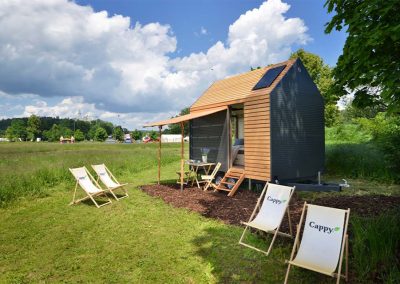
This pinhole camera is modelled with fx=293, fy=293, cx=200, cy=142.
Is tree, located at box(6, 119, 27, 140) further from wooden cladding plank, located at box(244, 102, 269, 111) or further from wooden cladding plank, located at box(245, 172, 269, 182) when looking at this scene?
wooden cladding plank, located at box(245, 172, 269, 182)

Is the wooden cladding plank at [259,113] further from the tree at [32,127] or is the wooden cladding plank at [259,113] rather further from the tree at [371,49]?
the tree at [32,127]

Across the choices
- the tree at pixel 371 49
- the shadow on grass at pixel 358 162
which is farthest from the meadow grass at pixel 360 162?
the tree at pixel 371 49

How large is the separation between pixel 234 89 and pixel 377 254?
8.44 m

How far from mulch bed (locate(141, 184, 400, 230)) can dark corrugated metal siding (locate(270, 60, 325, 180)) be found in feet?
4.88

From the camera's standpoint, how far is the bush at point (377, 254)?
4.00m

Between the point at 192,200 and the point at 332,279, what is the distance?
5.56 meters

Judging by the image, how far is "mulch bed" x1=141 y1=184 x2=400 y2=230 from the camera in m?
7.05

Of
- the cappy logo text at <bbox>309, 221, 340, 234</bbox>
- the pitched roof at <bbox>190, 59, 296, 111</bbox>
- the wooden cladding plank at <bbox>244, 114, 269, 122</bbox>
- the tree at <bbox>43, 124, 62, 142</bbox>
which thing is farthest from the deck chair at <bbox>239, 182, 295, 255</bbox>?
the tree at <bbox>43, 124, 62, 142</bbox>

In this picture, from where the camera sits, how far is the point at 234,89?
38.2ft

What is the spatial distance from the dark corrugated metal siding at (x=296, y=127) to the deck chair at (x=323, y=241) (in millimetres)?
5180

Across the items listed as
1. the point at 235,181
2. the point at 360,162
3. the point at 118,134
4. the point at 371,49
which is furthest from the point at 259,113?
the point at 118,134

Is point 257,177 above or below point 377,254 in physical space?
above

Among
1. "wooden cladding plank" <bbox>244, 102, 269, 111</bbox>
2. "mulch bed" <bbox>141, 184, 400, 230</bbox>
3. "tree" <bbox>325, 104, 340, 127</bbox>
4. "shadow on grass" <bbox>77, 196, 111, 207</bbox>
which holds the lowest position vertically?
"shadow on grass" <bbox>77, 196, 111, 207</bbox>

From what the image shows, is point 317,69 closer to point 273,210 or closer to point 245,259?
point 273,210
